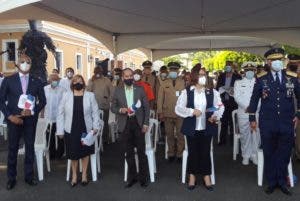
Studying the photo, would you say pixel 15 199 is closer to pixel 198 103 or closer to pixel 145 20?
pixel 198 103

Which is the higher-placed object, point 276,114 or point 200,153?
point 276,114

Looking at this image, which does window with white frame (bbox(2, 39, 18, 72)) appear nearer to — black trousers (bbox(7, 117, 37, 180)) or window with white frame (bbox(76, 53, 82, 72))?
window with white frame (bbox(76, 53, 82, 72))

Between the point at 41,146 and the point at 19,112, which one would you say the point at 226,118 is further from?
the point at 19,112

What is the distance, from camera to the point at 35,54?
12.2m

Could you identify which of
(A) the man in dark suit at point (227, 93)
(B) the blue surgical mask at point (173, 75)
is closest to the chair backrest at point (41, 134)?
(B) the blue surgical mask at point (173, 75)

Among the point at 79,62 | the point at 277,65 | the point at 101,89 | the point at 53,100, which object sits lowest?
the point at 53,100

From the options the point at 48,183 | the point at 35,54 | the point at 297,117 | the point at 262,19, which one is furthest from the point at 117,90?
the point at 262,19

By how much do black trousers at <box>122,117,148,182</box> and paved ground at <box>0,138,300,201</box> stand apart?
25 centimetres

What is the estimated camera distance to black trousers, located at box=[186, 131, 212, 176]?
242 inches

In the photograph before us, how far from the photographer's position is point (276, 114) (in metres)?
5.77

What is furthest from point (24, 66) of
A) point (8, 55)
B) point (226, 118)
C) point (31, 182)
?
point (8, 55)

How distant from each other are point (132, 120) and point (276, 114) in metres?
1.97

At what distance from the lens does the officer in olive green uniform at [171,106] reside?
791 cm

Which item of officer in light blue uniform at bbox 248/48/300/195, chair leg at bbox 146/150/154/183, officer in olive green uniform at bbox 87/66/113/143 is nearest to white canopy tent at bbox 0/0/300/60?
officer in olive green uniform at bbox 87/66/113/143
